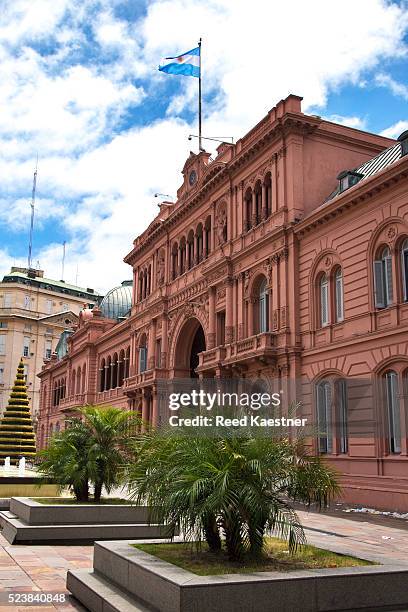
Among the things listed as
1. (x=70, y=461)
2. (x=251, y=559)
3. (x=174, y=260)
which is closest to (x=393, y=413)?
(x=70, y=461)

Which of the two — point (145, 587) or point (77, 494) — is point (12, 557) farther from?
point (145, 587)

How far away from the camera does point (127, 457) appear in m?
15.7

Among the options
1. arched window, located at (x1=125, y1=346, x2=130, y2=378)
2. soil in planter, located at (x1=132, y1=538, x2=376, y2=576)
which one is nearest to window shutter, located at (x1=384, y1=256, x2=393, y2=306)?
soil in planter, located at (x1=132, y1=538, x2=376, y2=576)

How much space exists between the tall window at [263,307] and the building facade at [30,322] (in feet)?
233

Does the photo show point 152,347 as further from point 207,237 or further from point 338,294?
point 338,294

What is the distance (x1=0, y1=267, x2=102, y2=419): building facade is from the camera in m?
97.8

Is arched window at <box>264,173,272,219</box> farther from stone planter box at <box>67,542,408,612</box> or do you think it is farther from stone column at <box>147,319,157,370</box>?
stone planter box at <box>67,542,408,612</box>

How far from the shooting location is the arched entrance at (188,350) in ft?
134

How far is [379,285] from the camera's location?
77.9ft

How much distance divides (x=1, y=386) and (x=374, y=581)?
93477 mm

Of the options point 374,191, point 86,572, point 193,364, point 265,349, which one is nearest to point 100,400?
point 193,364

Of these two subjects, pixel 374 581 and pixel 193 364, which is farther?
pixel 193 364

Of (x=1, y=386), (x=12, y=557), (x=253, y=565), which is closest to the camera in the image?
(x=253, y=565)

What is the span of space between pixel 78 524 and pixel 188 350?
27.0 meters
